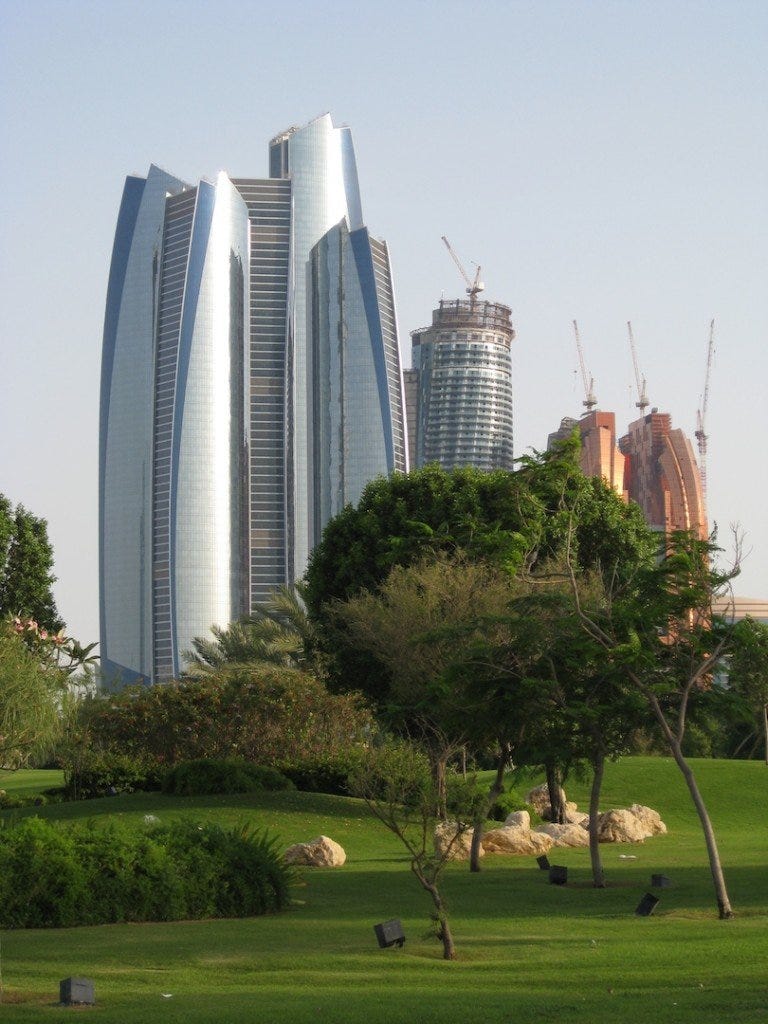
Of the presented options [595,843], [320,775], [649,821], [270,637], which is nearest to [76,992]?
[595,843]

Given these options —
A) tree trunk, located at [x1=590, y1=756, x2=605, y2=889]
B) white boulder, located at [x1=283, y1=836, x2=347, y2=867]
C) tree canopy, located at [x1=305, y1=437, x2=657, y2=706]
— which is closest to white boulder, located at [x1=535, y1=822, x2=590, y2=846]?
white boulder, located at [x1=283, y1=836, x2=347, y2=867]

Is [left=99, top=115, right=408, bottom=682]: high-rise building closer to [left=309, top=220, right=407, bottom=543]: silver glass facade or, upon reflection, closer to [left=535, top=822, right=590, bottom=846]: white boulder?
[left=309, top=220, right=407, bottom=543]: silver glass facade

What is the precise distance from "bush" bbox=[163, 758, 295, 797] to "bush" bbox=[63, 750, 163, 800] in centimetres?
285

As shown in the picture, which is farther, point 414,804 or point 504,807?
point 504,807

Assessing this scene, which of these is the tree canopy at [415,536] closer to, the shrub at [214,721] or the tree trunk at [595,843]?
the shrub at [214,721]

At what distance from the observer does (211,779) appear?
37.1 metres

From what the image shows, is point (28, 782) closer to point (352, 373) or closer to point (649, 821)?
point (649, 821)

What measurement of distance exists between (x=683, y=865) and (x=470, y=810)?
11799mm

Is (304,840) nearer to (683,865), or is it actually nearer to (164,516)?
(683,865)

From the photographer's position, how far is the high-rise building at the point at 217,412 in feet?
580

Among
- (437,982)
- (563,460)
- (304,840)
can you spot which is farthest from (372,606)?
(437,982)

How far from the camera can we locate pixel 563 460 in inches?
1041

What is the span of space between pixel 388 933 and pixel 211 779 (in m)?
21.6

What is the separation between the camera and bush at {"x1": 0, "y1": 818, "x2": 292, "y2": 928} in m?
18.6
